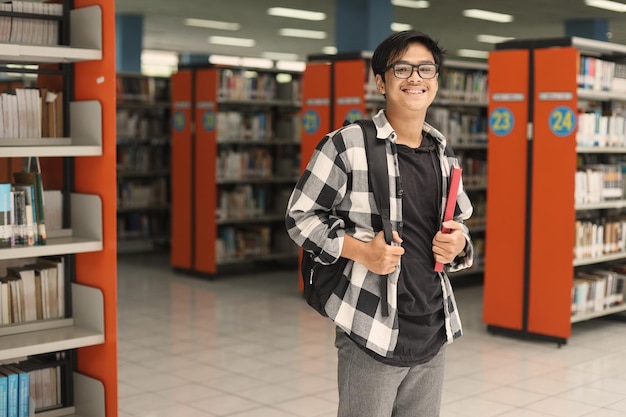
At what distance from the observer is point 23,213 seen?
3656 millimetres

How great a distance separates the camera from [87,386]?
3973 mm

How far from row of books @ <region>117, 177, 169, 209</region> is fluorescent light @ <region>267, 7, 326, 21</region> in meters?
5.13

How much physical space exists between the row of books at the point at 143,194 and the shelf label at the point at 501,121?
18.5 feet

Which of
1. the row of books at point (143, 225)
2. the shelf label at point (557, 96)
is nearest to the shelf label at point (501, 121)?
the shelf label at point (557, 96)

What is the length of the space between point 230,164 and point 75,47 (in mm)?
5373

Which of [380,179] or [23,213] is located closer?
[380,179]

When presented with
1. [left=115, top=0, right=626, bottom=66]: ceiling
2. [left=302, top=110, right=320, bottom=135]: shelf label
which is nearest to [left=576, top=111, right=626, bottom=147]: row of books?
[left=302, top=110, right=320, bottom=135]: shelf label

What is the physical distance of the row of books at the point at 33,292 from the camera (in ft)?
12.4

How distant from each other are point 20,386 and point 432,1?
36.9 ft

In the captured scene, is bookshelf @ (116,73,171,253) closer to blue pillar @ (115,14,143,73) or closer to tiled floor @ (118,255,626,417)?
tiled floor @ (118,255,626,417)

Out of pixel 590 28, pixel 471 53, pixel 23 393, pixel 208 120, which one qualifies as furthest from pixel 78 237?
pixel 471 53

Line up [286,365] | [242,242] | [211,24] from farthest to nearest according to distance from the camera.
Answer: [211,24]
[242,242]
[286,365]

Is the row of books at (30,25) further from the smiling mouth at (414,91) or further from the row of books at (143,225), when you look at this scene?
the row of books at (143,225)

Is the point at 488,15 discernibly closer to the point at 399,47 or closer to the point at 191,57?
the point at 191,57
